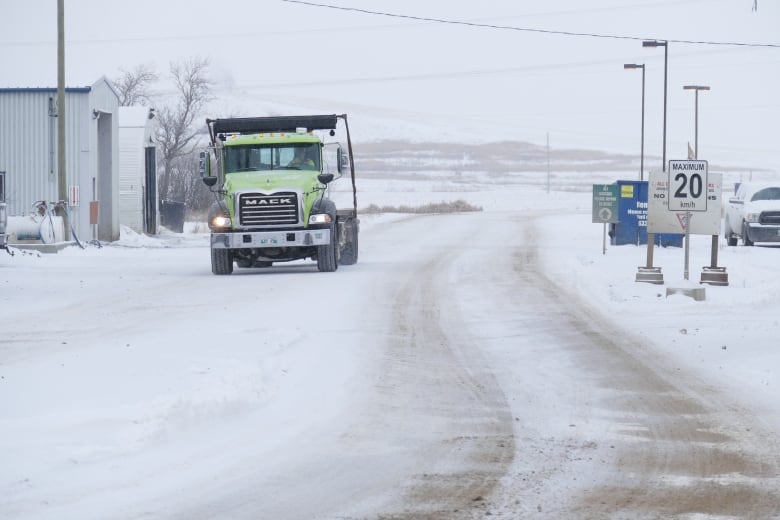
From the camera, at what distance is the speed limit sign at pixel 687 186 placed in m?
19.6

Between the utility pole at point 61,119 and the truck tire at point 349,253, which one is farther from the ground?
the utility pole at point 61,119

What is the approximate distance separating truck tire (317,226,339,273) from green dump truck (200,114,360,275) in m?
0.02

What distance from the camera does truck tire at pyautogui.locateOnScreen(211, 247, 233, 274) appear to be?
23.9 meters

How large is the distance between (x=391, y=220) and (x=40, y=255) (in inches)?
965

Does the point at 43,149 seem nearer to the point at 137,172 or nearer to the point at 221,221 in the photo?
the point at 137,172

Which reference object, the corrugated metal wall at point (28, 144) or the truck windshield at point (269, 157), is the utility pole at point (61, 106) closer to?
the corrugated metal wall at point (28, 144)

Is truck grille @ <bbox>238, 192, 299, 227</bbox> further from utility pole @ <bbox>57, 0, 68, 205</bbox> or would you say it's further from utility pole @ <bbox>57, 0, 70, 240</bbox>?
utility pole @ <bbox>57, 0, 68, 205</bbox>

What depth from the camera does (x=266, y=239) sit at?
930 inches

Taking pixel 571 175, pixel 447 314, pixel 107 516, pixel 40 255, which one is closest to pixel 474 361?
pixel 447 314

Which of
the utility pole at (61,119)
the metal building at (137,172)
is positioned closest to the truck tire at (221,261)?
the utility pole at (61,119)

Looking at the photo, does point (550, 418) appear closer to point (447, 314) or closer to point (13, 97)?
point (447, 314)

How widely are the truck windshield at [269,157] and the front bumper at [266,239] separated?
1712 mm

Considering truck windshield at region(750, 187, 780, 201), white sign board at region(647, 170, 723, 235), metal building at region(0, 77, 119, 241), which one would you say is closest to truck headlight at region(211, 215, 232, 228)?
white sign board at region(647, 170, 723, 235)

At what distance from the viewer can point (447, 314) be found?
1625 centimetres
